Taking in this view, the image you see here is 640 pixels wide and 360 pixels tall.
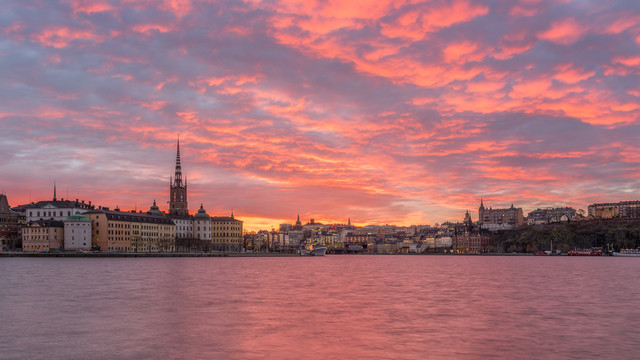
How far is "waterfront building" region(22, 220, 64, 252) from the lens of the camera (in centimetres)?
16038

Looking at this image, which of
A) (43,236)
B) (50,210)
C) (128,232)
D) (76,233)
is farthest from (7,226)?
(128,232)

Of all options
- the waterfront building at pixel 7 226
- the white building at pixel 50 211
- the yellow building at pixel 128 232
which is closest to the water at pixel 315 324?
the yellow building at pixel 128 232

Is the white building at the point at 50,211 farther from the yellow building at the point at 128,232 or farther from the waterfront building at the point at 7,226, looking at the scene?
the yellow building at the point at 128,232

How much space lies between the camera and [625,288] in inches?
2165

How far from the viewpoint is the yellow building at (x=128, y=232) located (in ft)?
550

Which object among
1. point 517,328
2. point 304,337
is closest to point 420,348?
point 304,337

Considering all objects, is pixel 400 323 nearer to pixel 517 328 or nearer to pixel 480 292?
pixel 517 328

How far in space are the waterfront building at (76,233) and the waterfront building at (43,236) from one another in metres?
1.76

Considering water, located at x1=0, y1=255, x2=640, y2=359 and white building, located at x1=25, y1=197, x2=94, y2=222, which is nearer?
water, located at x1=0, y1=255, x2=640, y2=359

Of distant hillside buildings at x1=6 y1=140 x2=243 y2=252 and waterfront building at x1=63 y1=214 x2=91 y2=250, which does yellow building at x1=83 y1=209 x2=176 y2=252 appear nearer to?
distant hillside buildings at x1=6 y1=140 x2=243 y2=252

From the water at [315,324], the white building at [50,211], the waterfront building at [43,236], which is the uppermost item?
the white building at [50,211]

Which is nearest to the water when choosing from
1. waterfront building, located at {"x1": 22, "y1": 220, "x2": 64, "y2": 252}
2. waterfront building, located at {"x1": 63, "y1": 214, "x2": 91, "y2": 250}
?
waterfront building, located at {"x1": 63, "y1": 214, "x2": 91, "y2": 250}

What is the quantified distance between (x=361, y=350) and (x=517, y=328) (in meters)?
9.88

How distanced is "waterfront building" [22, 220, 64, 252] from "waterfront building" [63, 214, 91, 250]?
1.76 m
